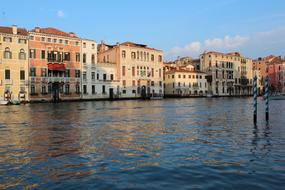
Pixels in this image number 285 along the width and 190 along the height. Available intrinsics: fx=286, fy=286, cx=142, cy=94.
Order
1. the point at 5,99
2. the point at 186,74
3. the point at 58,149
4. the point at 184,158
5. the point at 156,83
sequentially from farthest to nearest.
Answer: the point at 186,74 < the point at 156,83 < the point at 5,99 < the point at 58,149 < the point at 184,158

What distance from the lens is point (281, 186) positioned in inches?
213

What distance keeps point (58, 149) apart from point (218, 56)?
3351 inches

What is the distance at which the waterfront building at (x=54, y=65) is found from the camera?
50.2 meters

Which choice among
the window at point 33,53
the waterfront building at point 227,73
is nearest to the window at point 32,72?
the window at point 33,53

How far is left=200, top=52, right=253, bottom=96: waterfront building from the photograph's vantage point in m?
87.1

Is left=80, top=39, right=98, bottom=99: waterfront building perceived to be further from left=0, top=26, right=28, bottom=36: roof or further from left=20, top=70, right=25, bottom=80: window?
left=20, top=70, right=25, bottom=80: window

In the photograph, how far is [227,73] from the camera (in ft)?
303

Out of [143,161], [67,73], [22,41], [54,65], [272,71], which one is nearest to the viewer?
[143,161]

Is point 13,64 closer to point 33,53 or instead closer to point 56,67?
point 33,53

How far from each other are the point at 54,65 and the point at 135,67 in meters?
20.5

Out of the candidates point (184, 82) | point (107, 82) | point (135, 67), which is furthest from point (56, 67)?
point (184, 82)

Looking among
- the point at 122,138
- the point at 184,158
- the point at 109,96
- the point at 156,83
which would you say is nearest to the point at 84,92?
the point at 109,96

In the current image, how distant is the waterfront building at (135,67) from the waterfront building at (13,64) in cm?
2067

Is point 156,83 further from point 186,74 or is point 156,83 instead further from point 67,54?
point 67,54
